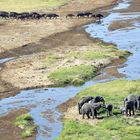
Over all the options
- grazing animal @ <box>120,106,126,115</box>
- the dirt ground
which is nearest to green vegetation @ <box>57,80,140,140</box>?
grazing animal @ <box>120,106,126,115</box>

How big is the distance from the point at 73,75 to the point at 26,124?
9906mm

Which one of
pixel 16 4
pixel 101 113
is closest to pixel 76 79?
pixel 101 113

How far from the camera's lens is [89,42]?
46812 millimetres

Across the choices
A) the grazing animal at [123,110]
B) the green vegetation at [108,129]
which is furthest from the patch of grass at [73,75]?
the grazing animal at [123,110]

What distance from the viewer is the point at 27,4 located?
7962cm

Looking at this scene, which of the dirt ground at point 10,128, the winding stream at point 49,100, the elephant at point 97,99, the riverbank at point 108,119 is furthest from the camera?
the elephant at point 97,99

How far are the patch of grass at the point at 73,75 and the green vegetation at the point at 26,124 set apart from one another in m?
7.47

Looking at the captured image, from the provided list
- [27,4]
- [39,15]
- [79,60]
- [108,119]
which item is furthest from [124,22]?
[108,119]

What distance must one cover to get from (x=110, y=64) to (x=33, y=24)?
77.6ft

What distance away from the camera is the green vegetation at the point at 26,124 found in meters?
23.5

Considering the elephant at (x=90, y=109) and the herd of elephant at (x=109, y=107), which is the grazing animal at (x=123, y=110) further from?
the elephant at (x=90, y=109)

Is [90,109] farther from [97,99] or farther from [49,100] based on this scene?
[49,100]

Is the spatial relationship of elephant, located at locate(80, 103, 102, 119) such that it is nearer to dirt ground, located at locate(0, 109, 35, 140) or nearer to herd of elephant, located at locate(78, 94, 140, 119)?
herd of elephant, located at locate(78, 94, 140, 119)

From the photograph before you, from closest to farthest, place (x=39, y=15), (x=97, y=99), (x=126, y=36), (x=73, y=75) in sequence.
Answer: (x=97, y=99)
(x=73, y=75)
(x=126, y=36)
(x=39, y=15)
